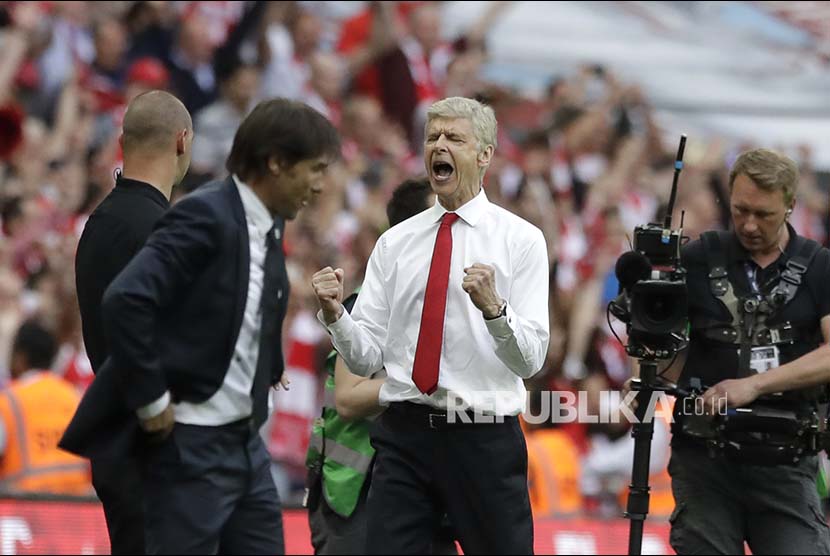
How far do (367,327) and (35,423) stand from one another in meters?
3.98

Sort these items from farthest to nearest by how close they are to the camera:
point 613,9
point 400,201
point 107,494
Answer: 1. point 613,9
2. point 400,201
3. point 107,494

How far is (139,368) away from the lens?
5148 millimetres

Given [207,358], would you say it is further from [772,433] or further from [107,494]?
[772,433]

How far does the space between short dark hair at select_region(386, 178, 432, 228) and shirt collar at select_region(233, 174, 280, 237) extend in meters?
1.44

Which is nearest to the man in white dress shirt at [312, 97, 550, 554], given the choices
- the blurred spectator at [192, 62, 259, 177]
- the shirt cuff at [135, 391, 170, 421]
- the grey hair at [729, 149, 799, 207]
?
the shirt cuff at [135, 391, 170, 421]

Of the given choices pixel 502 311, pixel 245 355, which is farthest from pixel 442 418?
pixel 245 355

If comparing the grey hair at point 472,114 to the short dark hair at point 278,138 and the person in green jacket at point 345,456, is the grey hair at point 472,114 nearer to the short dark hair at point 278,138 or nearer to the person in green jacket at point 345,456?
the person in green jacket at point 345,456

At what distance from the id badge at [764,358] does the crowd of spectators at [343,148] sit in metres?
5.35

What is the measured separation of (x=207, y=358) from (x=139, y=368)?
0.80 feet

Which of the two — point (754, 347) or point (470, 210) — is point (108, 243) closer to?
point (470, 210)

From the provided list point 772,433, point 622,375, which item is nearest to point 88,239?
point 772,433

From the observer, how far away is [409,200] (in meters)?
6.84

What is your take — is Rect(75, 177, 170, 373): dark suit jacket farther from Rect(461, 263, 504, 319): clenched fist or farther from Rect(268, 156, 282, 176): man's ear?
Rect(461, 263, 504, 319): clenched fist

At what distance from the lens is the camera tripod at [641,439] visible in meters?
6.57
